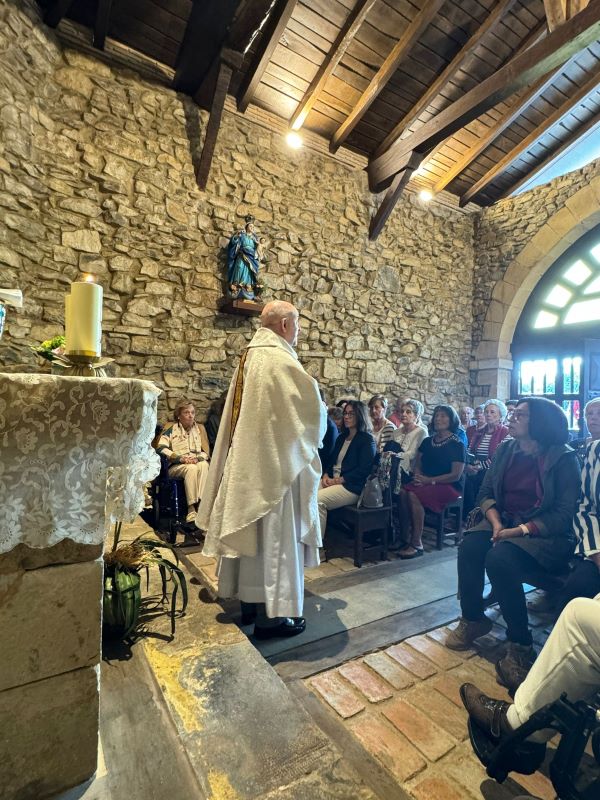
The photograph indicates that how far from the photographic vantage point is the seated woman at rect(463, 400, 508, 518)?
4406mm

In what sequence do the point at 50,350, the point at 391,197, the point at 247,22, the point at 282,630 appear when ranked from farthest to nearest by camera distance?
the point at 391,197 → the point at 247,22 → the point at 282,630 → the point at 50,350

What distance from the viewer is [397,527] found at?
396 centimetres

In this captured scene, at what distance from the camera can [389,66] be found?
475 centimetres

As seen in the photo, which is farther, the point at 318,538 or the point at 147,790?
the point at 318,538

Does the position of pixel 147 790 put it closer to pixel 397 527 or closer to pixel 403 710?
pixel 403 710

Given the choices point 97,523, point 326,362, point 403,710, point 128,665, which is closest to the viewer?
point 97,523

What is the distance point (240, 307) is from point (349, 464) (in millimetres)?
2408

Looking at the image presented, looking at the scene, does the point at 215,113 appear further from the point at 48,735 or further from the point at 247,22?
the point at 48,735

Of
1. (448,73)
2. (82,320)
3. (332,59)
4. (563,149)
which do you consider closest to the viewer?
(82,320)

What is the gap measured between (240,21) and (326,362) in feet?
12.4

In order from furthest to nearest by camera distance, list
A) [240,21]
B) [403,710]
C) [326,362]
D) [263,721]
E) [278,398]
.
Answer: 1. [326,362]
2. [240,21]
3. [278,398]
4. [403,710]
5. [263,721]

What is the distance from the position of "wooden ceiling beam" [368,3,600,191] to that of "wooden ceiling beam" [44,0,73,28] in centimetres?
393

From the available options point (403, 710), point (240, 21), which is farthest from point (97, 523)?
point (240, 21)

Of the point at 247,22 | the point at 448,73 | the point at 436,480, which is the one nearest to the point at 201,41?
the point at 247,22
